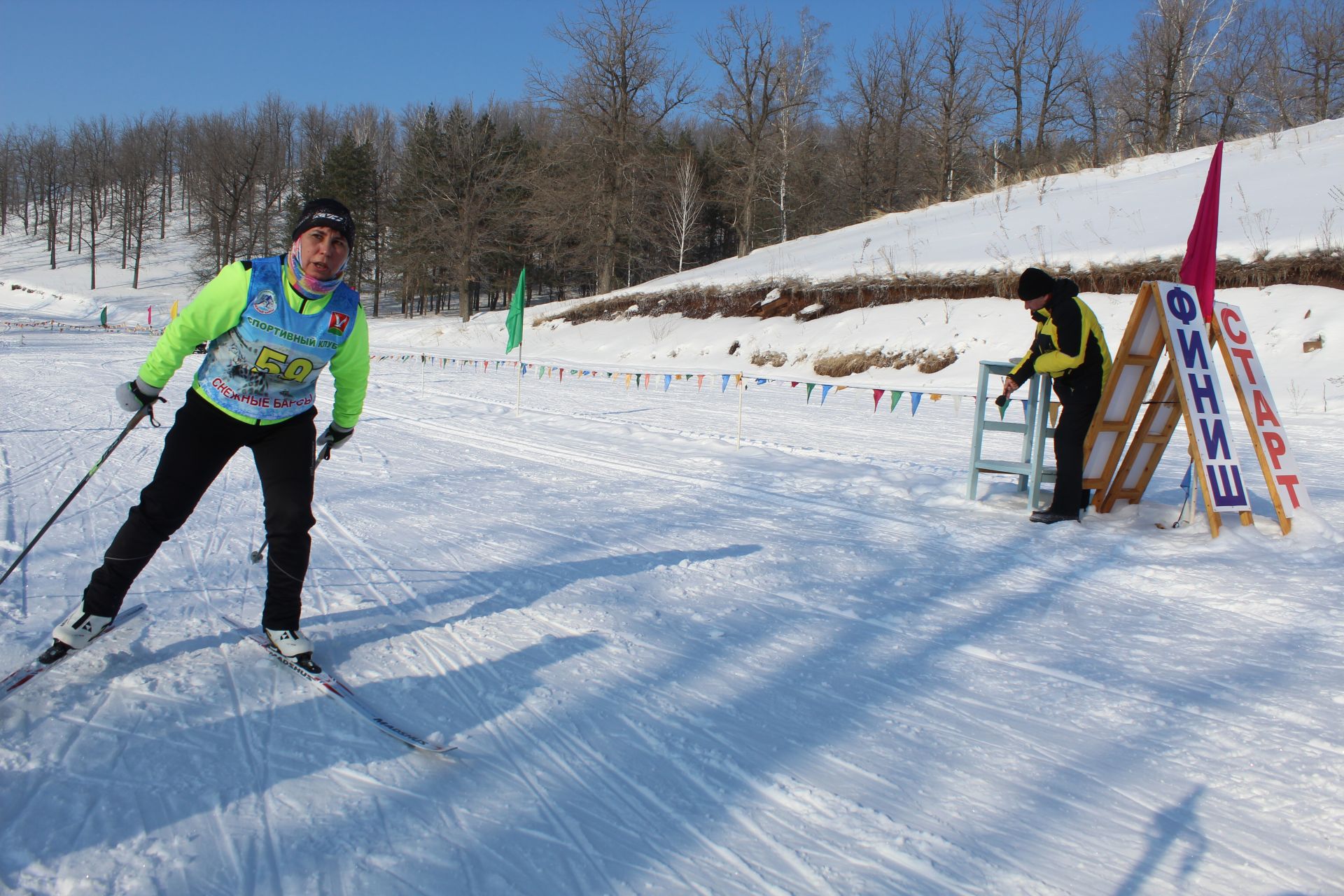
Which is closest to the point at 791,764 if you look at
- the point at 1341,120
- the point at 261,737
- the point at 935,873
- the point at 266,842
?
the point at 935,873

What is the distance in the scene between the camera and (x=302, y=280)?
327 centimetres

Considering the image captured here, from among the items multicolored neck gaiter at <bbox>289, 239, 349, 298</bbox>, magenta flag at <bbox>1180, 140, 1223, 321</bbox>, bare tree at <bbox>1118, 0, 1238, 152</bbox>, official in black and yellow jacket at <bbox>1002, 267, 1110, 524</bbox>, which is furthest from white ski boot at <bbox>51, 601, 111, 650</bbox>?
bare tree at <bbox>1118, 0, 1238, 152</bbox>

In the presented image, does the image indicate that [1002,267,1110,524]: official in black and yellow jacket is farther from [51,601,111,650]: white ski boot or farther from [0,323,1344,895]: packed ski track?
[51,601,111,650]: white ski boot

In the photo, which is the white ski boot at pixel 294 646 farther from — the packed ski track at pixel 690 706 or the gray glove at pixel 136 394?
the gray glove at pixel 136 394

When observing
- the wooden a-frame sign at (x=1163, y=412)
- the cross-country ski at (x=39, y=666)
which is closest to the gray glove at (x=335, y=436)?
the cross-country ski at (x=39, y=666)

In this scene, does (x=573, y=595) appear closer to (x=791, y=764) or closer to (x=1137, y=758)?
(x=791, y=764)

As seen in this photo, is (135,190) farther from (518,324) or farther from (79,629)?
(79,629)

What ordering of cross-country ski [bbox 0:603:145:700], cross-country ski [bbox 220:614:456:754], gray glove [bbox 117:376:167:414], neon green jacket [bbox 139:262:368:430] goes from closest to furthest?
cross-country ski [bbox 220:614:456:754] < cross-country ski [bbox 0:603:145:700] < neon green jacket [bbox 139:262:368:430] < gray glove [bbox 117:376:167:414]

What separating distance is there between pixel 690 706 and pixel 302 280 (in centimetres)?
229

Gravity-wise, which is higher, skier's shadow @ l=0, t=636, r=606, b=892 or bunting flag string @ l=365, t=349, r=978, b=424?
bunting flag string @ l=365, t=349, r=978, b=424

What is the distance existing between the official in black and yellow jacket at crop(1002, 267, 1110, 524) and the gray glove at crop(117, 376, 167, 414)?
5.46 m

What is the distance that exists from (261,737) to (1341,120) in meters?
28.5

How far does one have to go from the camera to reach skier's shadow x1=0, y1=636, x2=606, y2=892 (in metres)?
2.27

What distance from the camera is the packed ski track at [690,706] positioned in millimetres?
2311
